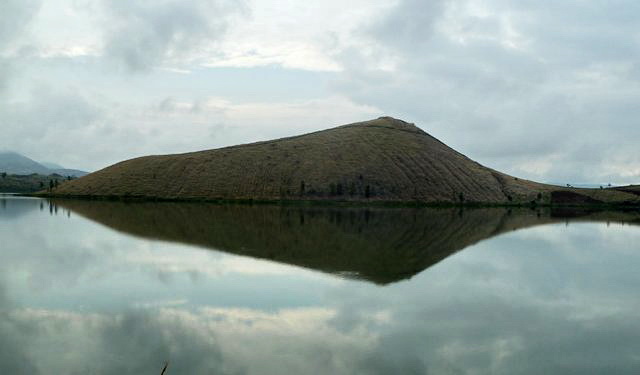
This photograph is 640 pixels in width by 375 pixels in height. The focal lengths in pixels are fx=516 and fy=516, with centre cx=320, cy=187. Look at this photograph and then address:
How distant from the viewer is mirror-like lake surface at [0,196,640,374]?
61.5 feet

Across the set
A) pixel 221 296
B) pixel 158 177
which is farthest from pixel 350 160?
pixel 221 296

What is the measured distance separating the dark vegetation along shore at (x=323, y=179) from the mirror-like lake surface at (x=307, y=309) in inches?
4304

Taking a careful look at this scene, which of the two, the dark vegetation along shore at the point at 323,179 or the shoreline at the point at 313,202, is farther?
the dark vegetation along shore at the point at 323,179

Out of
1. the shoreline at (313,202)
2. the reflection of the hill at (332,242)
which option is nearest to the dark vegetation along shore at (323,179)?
the shoreline at (313,202)

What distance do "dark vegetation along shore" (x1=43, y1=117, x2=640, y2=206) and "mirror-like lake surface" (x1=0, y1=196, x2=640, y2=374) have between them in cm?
10932

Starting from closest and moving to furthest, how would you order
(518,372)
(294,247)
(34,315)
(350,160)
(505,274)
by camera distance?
1. (518,372)
2. (34,315)
3. (505,274)
4. (294,247)
5. (350,160)

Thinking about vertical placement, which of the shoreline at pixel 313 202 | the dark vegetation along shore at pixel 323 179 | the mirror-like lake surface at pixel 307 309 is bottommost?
the mirror-like lake surface at pixel 307 309

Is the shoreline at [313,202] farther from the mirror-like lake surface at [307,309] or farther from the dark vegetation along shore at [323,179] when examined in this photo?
the mirror-like lake surface at [307,309]

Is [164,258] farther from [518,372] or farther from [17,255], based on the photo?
[518,372]

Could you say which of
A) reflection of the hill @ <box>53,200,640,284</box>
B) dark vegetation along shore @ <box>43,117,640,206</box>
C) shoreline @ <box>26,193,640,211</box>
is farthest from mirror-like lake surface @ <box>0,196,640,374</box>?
dark vegetation along shore @ <box>43,117,640,206</box>

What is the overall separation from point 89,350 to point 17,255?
24315mm

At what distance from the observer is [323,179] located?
165 meters

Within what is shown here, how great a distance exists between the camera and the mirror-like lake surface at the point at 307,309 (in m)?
18.8

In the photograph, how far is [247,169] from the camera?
174 metres
